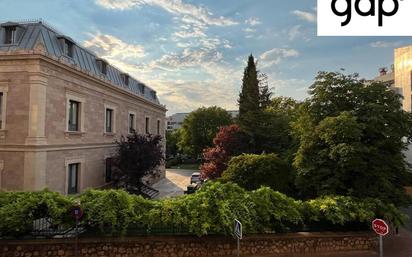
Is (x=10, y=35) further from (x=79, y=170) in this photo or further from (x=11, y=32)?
(x=79, y=170)

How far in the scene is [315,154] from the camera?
14.3m

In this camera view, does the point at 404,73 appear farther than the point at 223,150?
Yes

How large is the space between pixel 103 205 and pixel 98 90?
12175 millimetres

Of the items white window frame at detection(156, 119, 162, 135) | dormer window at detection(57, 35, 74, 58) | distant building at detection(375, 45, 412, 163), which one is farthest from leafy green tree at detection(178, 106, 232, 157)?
dormer window at detection(57, 35, 74, 58)

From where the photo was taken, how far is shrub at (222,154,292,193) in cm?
1652

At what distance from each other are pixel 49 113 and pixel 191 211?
9381mm

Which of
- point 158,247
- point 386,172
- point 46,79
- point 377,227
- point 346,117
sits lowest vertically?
point 158,247

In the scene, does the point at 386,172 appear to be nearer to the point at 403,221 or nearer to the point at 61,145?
the point at 403,221

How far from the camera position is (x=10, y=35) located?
16.7 m

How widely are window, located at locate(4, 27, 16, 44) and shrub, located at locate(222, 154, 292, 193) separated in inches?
517

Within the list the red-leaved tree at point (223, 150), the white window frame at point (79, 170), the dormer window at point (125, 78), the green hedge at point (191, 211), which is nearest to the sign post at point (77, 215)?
the green hedge at point (191, 211)

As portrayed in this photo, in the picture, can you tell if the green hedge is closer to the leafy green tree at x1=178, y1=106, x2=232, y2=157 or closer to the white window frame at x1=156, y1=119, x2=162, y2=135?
the white window frame at x1=156, y1=119, x2=162, y2=135

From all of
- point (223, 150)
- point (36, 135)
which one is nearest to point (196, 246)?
point (36, 135)

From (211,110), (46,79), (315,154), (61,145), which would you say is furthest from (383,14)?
(211,110)
